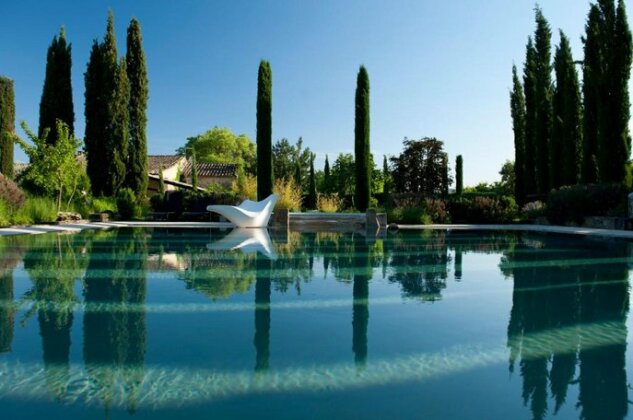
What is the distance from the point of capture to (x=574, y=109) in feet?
52.1

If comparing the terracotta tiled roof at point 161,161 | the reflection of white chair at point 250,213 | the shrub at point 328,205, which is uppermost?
the terracotta tiled roof at point 161,161

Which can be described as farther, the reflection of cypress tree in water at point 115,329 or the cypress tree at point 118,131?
the cypress tree at point 118,131

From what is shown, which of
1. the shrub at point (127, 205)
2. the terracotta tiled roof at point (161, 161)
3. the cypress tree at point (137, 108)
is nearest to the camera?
the shrub at point (127, 205)

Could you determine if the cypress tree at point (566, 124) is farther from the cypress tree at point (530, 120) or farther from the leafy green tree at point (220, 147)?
the leafy green tree at point (220, 147)

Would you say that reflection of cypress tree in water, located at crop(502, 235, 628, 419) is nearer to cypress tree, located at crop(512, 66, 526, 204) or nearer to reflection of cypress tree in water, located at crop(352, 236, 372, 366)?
reflection of cypress tree in water, located at crop(352, 236, 372, 366)

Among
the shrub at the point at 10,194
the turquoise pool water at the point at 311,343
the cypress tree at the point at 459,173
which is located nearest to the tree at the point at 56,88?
the shrub at the point at 10,194

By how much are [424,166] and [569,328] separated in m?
21.5

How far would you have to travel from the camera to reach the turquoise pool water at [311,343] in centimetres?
174

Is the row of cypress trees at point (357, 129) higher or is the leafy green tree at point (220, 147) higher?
the leafy green tree at point (220, 147)

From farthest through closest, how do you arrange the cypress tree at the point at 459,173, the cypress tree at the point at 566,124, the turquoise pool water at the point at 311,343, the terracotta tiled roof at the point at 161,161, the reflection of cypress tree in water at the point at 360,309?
the terracotta tiled roof at the point at 161,161
the cypress tree at the point at 459,173
the cypress tree at the point at 566,124
the reflection of cypress tree in water at the point at 360,309
the turquoise pool water at the point at 311,343

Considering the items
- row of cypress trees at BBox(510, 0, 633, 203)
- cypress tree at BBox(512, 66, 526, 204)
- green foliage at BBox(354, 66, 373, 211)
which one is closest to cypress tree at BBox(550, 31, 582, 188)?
row of cypress trees at BBox(510, 0, 633, 203)

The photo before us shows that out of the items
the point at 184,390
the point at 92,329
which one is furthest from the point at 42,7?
the point at 184,390

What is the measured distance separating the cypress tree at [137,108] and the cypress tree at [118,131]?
60 cm

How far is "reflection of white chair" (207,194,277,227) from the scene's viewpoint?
12.7m
